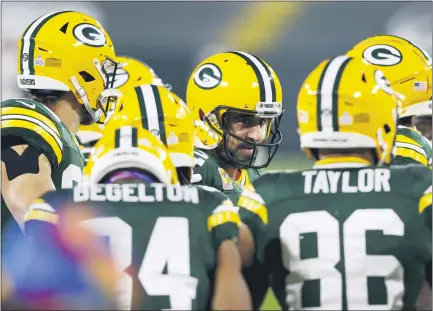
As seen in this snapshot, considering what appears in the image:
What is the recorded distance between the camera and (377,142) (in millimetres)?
3398

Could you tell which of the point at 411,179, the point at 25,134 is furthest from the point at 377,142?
the point at 25,134

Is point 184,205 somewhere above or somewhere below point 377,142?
below

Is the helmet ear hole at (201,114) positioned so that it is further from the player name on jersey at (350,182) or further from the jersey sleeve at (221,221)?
the jersey sleeve at (221,221)

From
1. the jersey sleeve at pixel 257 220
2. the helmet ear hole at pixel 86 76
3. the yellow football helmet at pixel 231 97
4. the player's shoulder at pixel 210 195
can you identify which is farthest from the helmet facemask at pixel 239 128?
the player's shoulder at pixel 210 195

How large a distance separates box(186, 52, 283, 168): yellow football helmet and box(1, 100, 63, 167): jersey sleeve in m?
0.93

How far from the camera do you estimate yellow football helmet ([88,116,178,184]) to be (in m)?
3.15

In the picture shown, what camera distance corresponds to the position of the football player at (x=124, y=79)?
5883mm

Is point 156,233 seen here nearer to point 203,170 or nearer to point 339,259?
point 339,259

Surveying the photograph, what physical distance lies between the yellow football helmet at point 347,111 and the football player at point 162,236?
1.55 feet

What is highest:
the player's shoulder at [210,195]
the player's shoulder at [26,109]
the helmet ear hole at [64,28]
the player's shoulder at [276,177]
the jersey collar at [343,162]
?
the helmet ear hole at [64,28]

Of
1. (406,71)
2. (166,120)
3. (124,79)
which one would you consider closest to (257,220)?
(166,120)

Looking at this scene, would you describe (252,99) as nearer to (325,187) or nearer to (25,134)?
(25,134)

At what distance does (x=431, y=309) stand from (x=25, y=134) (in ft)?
5.73

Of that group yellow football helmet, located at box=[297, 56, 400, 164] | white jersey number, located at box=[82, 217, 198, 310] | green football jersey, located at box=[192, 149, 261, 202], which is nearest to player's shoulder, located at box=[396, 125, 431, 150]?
green football jersey, located at box=[192, 149, 261, 202]
